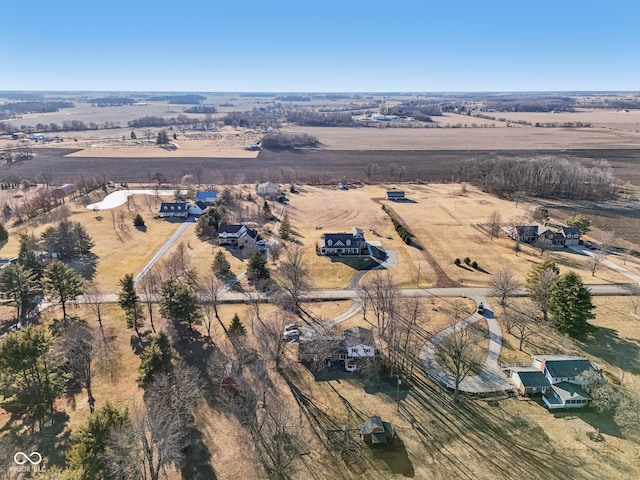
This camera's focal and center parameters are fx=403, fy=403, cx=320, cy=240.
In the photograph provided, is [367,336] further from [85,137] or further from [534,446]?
[85,137]

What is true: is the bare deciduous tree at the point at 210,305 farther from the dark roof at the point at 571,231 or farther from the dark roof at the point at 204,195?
the dark roof at the point at 571,231

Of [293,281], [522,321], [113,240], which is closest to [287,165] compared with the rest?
[113,240]

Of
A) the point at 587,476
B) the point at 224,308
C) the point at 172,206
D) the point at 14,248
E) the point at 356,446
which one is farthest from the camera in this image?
the point at 172,206

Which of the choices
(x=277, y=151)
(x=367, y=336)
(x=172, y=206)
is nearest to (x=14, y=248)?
(x=172, y=206)

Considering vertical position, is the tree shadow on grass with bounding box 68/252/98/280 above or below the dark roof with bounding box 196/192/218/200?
below

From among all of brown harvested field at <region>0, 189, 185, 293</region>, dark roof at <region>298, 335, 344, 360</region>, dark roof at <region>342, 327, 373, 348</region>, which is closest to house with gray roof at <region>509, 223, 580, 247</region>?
dark roof at <region>342, 327, 373, 348</region>

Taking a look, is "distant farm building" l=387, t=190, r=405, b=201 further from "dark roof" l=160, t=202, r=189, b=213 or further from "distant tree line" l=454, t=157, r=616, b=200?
"dark roof" l=160, t=202, r=189, b=213
